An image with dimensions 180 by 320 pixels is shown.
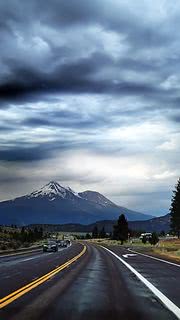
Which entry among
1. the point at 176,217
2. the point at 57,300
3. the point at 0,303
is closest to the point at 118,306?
the point at 57,300

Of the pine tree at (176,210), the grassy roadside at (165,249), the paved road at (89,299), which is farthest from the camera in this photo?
the pine tree at (176,210)

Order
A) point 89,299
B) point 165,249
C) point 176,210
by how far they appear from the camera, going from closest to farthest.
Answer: point 89,299, point 165,249, point 176,210

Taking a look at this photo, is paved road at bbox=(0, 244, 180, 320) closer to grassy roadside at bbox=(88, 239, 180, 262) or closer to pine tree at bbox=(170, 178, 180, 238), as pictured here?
grassy roadside at bbox=(88, 239, 180, 262)

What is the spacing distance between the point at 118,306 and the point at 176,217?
108 meters

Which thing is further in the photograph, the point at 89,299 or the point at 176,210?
the point at 176,210

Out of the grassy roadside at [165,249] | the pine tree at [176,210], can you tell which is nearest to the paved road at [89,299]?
the grassy roadside at [165,249]

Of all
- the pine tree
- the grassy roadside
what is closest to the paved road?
the grassy roadside

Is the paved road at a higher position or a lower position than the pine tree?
lower

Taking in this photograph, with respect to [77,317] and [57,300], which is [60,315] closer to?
[77,317]

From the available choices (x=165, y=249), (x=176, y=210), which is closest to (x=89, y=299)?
(x=165, y=249)

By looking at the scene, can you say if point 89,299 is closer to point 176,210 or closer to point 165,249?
point 165,249

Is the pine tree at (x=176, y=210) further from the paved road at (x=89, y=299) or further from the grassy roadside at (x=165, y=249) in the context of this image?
the paved road at (x=89, y=299)

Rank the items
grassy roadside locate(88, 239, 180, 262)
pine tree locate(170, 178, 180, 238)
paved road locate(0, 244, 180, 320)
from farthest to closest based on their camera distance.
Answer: pine tree locate(170, 178, 180, 238), grassy roadside locate(88, 239, 180, 262), paved road locate(0, 244, 180, 320)

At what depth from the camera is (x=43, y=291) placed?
54.4ft
